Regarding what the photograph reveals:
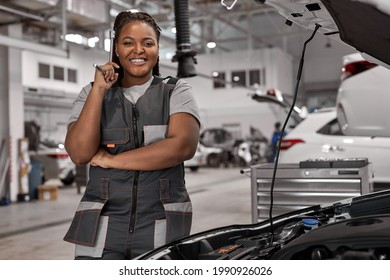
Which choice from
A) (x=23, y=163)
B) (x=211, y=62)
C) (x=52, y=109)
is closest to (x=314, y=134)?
(x=23, y=163)

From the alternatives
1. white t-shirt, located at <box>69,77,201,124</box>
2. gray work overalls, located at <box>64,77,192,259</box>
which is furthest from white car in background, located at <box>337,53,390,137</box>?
gray work overalls, located at <box>64,77,192,259</box>

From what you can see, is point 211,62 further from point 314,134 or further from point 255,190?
point 255,190

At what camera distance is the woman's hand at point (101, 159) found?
1387mm

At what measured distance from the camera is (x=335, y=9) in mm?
1271

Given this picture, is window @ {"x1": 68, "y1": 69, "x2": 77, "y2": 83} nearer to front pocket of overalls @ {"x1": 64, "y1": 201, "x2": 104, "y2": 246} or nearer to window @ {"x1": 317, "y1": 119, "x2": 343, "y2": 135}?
window @ {"x1": 317, "y1": 119, "x2": 343, "y2": 135}

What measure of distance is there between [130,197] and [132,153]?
139 mm

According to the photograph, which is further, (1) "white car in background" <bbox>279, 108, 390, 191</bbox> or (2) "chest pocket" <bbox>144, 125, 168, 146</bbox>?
(1) "white car in background" <bbox>279, 108, 390, 191</bbox>

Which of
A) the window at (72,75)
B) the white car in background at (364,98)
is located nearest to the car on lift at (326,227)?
the white car in background at (364,98)

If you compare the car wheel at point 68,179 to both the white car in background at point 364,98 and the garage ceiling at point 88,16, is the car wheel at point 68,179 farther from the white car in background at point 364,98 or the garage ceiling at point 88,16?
the white car in background at point 364,98

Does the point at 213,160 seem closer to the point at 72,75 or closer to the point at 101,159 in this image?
the point at 72,75

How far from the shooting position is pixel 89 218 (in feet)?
4.56

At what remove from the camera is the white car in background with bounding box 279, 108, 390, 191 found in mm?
4219

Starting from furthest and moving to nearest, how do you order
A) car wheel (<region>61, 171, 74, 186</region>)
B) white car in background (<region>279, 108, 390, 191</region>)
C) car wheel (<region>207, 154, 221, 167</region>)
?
car wheel (<region>207, 154, 221, 167</region>)
car wheel (<region>61, 171, 74, 186</region>)
white car in background (<region>279, 108, 390, 191</region>)

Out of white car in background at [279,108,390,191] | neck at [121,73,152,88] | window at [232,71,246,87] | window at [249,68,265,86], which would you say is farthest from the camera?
window at [232,71,246,87]
